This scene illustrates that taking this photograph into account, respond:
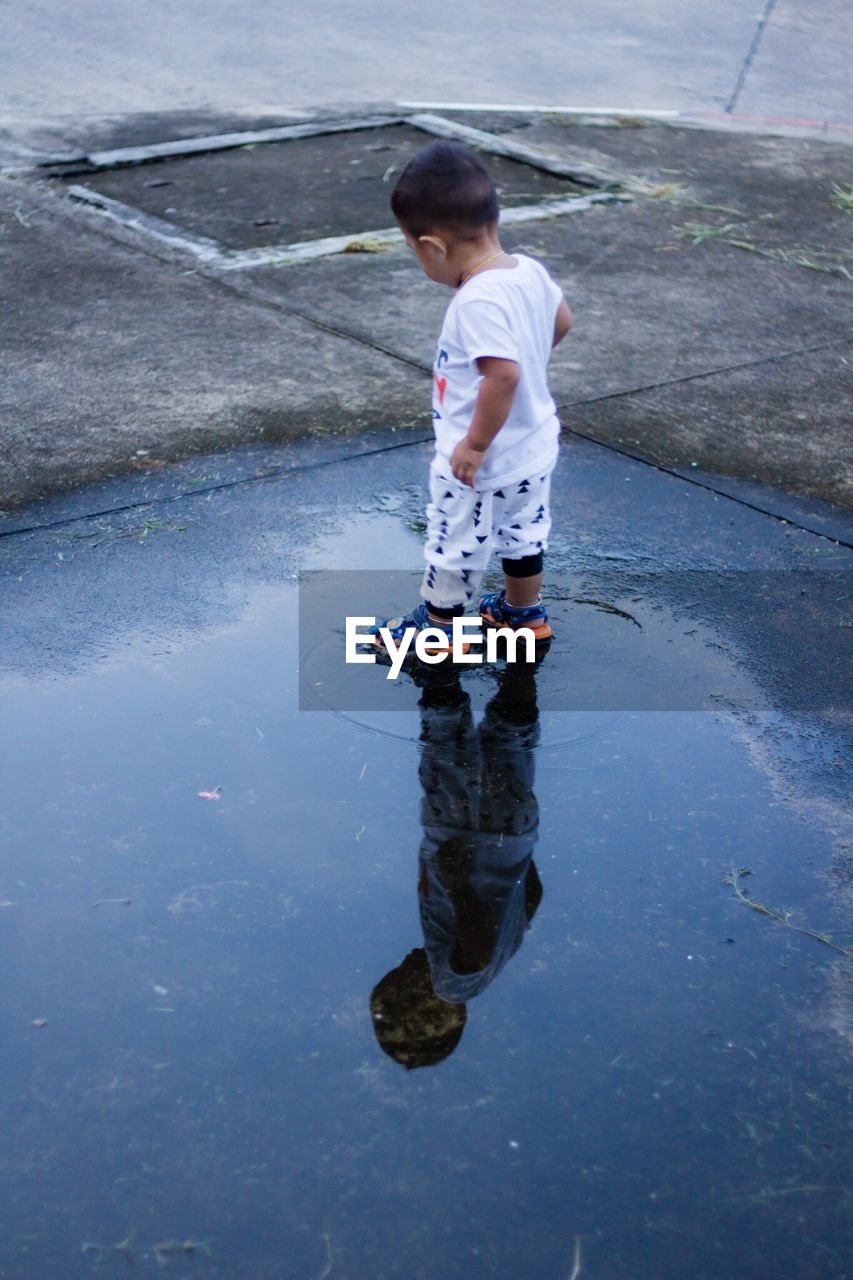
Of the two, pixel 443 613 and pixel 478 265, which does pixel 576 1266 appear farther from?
pixel 478 265

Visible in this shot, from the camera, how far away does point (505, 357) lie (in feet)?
11.0

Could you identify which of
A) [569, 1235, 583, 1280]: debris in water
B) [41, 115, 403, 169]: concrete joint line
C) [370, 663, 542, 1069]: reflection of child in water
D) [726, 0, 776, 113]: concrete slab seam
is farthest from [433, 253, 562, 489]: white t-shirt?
[726, 0, 776, 113]: concrete slab seam

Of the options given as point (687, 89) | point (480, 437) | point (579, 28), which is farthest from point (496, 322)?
point (579, 28)

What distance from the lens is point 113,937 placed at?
112 inches

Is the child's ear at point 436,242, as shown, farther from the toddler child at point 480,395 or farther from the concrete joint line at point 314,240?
the concrete joint line at point 314,240

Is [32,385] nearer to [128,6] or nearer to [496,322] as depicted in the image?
[496,322]

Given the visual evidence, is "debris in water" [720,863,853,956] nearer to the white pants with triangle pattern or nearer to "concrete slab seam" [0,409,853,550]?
the white pants with triangle pattern

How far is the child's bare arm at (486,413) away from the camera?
3.37 meters

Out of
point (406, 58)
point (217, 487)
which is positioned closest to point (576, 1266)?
point (217, 487)

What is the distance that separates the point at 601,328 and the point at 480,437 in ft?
9.88

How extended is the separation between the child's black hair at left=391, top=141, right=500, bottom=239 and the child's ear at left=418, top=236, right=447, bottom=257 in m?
0.02

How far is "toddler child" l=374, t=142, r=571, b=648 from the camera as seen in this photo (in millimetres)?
3375

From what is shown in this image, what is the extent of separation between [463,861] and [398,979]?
43 centimetres

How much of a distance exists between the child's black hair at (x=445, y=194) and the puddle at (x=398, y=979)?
1250mm
